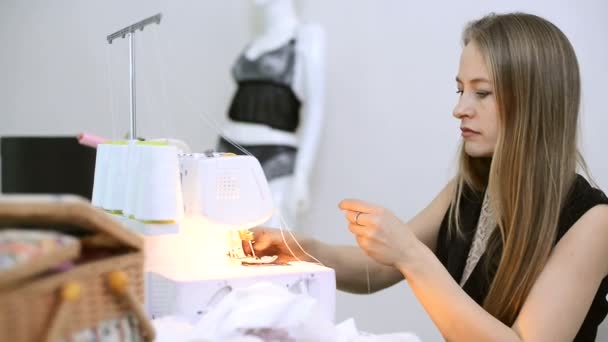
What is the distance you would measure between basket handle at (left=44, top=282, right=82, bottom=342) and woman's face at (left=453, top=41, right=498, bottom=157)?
0.90 meters

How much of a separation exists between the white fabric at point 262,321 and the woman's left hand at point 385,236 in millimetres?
203

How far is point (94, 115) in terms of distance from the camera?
3404mm

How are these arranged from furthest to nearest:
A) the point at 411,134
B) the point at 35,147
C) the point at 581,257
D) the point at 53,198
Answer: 1. the point at 411,134
2. the point at 35,147
3. the point at 581,257
4. the point at 53,198

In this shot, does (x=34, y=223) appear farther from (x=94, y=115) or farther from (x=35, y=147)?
(x=94, y=115)

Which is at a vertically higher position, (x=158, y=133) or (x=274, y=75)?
(x=274, y=75)

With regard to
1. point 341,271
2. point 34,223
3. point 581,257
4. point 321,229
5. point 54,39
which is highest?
point 54,39

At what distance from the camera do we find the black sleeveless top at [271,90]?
9.62ft

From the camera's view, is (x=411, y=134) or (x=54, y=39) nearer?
(x=411, y=134)

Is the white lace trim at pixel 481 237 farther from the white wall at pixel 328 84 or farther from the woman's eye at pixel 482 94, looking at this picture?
the white wall at pixel 328 84

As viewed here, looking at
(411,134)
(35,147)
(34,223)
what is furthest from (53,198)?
(411,134)

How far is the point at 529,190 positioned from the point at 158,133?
2.22 m

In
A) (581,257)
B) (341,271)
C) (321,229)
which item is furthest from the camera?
(321,229)

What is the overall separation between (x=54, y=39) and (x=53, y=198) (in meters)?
2.87

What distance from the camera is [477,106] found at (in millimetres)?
1420
